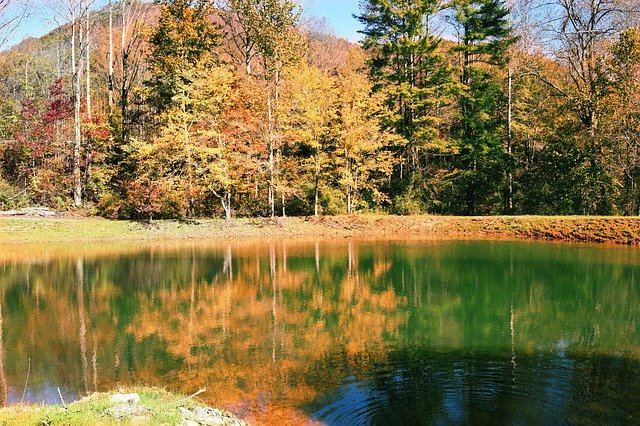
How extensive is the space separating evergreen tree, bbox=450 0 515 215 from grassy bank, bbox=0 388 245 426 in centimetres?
2691

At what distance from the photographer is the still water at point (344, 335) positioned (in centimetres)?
713

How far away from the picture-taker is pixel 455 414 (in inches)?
259

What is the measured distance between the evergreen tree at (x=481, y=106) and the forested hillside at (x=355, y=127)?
0.11 metres

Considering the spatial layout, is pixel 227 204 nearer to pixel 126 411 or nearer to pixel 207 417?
pixel 207 417

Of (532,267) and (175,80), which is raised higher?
(175,80)

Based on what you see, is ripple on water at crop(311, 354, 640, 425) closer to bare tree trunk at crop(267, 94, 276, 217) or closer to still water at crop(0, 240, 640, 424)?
still water at crop(0, 240, 640, 424)

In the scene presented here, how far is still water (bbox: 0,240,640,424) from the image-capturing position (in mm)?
7132

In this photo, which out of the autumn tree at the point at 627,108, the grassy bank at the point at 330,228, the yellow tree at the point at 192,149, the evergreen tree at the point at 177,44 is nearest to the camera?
the grassy bank at the point at 330,228

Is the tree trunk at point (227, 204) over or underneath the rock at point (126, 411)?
over

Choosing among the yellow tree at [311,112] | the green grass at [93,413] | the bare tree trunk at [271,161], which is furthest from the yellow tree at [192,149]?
the green grass at [93,413]

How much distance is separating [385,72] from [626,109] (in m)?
13.5

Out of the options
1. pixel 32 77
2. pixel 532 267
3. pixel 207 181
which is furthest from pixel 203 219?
pixel 32 77

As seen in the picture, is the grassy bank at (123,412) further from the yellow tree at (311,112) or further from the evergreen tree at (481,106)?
the evergreen tree at (481,106)

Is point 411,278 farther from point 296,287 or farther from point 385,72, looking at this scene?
point 385,72
